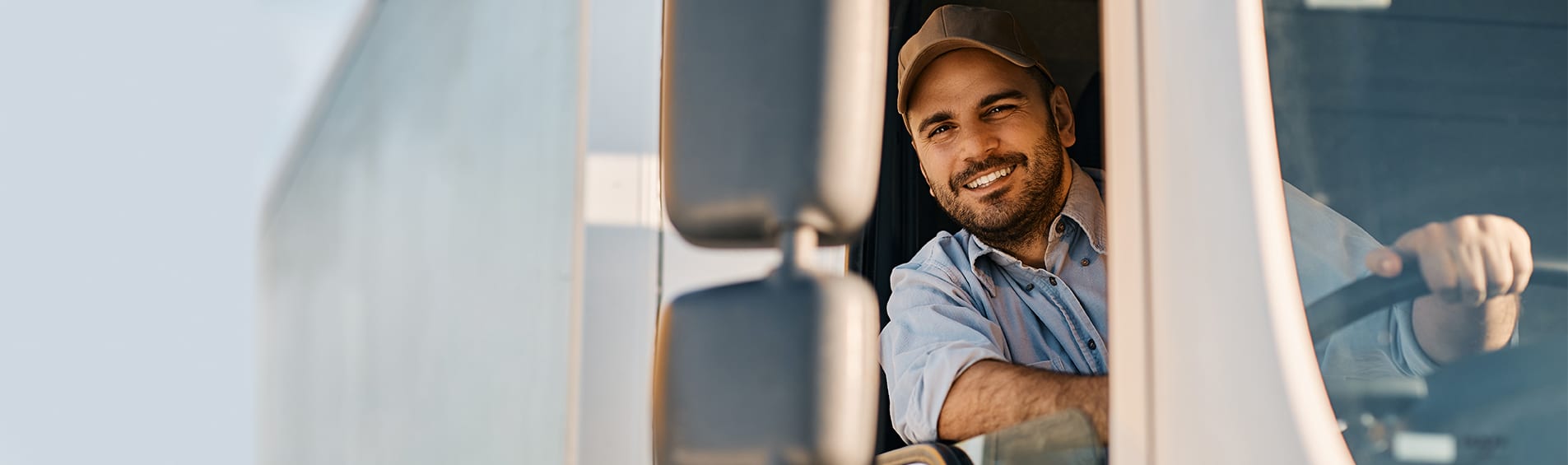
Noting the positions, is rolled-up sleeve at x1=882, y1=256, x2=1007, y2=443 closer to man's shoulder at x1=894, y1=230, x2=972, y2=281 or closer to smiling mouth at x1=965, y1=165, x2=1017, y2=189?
man's shoulder at x1=894, y1=230, x2=972, y2=281

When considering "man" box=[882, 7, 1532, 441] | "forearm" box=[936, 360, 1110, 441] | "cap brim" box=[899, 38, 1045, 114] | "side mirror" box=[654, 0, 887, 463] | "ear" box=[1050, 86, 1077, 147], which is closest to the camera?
"side mirror" box=[654, 0, 887, 463]

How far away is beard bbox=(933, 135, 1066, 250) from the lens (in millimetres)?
1674

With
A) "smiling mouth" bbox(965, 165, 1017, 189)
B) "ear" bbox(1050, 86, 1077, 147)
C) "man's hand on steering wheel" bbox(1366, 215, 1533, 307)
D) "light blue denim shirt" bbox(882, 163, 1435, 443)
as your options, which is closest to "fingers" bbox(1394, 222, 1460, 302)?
"man's hand on steering wheel" bbox(1366, 215, 1533, 307)

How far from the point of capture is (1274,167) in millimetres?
1017

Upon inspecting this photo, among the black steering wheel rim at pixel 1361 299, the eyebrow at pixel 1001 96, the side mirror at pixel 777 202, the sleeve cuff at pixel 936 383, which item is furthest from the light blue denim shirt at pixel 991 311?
the side mirror at pixel 777 202

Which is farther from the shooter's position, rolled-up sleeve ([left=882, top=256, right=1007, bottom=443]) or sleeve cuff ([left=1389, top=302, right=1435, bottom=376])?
rolled-up sleeve ([left=882, top=256, right=1007, bottom=443])

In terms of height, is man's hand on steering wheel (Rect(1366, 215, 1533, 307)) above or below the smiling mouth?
below

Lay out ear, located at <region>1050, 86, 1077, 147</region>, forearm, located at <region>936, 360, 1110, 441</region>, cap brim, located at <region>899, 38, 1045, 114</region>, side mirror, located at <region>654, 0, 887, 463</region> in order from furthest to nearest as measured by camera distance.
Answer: ear, located at <region>1050, 86, 1077, 147</region> < cap brim, located at <region>899, 38, 1045, 114</region> < forearm, located at <region>936, 360, 1110, 441</region> < side mirror, located at <region>654, 0, 887, 463</region>

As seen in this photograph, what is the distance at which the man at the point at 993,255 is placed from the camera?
4.50 feet

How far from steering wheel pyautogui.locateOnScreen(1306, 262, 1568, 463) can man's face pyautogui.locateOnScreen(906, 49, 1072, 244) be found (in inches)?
27.3

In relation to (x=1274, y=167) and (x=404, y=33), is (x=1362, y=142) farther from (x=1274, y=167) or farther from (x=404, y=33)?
(x=404, y=33)

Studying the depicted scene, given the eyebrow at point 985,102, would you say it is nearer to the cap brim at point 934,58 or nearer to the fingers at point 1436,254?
the cap brim at point 934,58

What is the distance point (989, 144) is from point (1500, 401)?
0.79 m

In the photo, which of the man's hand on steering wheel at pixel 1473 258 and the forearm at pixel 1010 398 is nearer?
the man's hand on steering wheel at pixel 1473 258
